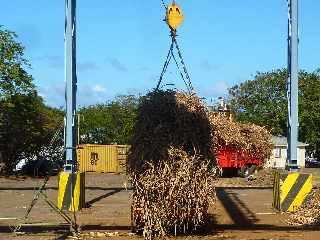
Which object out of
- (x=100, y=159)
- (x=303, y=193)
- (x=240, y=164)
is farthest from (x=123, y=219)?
(x=100, y=159)

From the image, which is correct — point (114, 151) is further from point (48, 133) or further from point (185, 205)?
point (185, 205)

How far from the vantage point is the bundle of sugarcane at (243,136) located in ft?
50.1

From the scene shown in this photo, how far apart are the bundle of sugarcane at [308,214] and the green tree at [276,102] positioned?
58696 millimetres

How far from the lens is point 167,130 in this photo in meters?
11.1

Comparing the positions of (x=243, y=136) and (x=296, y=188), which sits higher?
(x=243, y=136)

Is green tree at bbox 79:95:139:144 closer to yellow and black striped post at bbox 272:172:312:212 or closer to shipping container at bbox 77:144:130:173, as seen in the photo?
shipping container at bbox 77:144:130:173

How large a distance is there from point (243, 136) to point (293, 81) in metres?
7.47

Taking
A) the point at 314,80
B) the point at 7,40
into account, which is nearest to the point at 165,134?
the point at 7,40

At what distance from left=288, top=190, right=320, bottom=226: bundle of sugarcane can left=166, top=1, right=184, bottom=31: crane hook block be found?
461 centimetres

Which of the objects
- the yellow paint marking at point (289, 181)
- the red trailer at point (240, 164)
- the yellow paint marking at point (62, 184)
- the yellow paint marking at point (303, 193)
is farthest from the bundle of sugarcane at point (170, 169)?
the red trailer at point (240, 164)

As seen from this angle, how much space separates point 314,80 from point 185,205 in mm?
68202

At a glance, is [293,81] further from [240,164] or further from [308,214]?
A: [240,164]

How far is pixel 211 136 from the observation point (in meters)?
11.6

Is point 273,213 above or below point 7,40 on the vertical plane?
below
